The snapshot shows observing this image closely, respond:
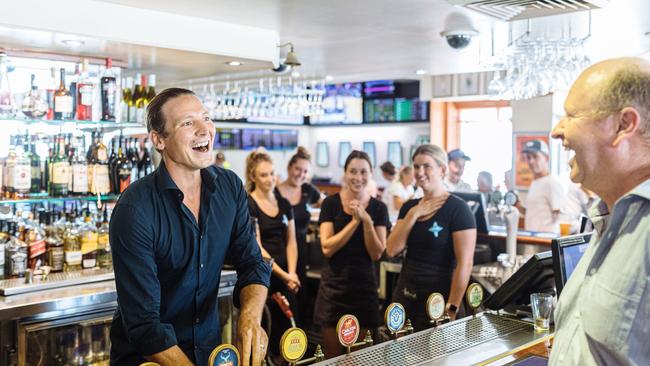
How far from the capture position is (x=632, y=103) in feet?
4.18

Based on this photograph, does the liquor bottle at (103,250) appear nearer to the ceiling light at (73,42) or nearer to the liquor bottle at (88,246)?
the liquor bottle at (88,246)

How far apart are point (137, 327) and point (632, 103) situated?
1450 mm

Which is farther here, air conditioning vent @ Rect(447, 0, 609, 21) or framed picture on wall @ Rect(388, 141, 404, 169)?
framed picture on wall @ Rect(388, 141, 404, 169)

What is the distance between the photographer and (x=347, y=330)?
1977 millimetres

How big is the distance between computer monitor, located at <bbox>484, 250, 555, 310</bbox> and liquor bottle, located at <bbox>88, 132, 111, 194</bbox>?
240 centimetres

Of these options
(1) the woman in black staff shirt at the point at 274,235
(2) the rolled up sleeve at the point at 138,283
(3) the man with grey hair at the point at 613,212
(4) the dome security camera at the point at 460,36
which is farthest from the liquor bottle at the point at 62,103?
(3) the man with grey hair at the point at 613,212

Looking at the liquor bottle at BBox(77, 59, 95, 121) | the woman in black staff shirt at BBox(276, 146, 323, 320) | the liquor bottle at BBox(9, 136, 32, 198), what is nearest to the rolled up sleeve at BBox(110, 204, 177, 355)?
the liquor bottle at BBox(9, 136, 32, 198)

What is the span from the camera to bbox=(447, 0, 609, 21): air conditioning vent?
3.48 m

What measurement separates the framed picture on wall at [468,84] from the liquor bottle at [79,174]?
634 centimetres

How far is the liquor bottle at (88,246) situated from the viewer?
381 cm

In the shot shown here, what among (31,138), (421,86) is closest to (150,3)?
(31,138)

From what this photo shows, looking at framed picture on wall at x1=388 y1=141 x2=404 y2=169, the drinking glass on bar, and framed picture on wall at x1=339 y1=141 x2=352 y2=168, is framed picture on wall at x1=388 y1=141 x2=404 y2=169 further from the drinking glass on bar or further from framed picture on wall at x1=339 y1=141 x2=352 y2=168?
the drinking glass on bar

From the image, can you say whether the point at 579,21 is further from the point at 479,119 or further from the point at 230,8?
the point at 479,119

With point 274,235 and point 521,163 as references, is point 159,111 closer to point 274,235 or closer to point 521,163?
point 274,235
